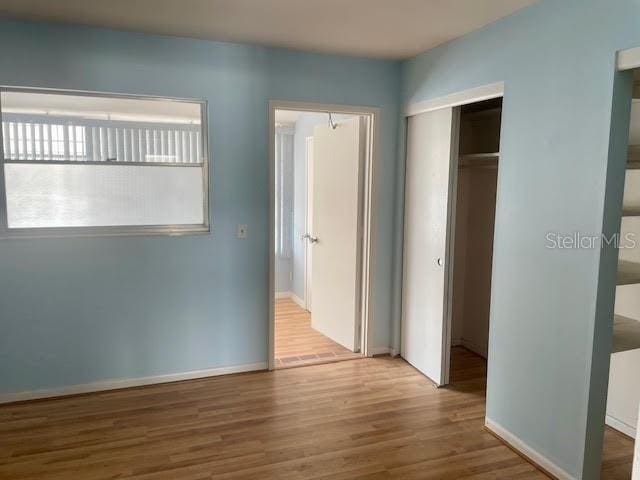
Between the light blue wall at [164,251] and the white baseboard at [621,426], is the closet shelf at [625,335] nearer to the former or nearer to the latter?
the white baseboard at [621,426]

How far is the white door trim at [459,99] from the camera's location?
2.81 metres

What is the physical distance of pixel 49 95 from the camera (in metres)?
3.06

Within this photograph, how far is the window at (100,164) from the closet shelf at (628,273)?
2621 mm

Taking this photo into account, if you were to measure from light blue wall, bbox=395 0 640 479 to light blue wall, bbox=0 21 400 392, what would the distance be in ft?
4.41

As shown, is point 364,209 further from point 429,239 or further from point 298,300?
point 298,300

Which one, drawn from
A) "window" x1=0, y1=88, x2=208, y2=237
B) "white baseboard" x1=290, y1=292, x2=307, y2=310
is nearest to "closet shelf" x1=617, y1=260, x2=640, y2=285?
"window" x1=0, y1=88, x2=208, y2=237

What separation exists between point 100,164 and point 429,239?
239 centimetres

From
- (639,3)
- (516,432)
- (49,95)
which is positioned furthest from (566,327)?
(49,95)

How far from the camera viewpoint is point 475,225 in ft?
13.6

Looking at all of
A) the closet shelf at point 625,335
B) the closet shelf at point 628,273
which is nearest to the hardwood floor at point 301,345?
the closet shelf at point 625,335

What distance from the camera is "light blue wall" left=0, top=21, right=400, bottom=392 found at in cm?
305

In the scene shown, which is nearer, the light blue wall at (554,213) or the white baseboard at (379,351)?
the light blue wall at (554,213)

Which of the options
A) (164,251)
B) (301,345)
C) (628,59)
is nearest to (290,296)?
(301,345)

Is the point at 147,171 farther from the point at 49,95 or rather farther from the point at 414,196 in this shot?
the point at 414,196
